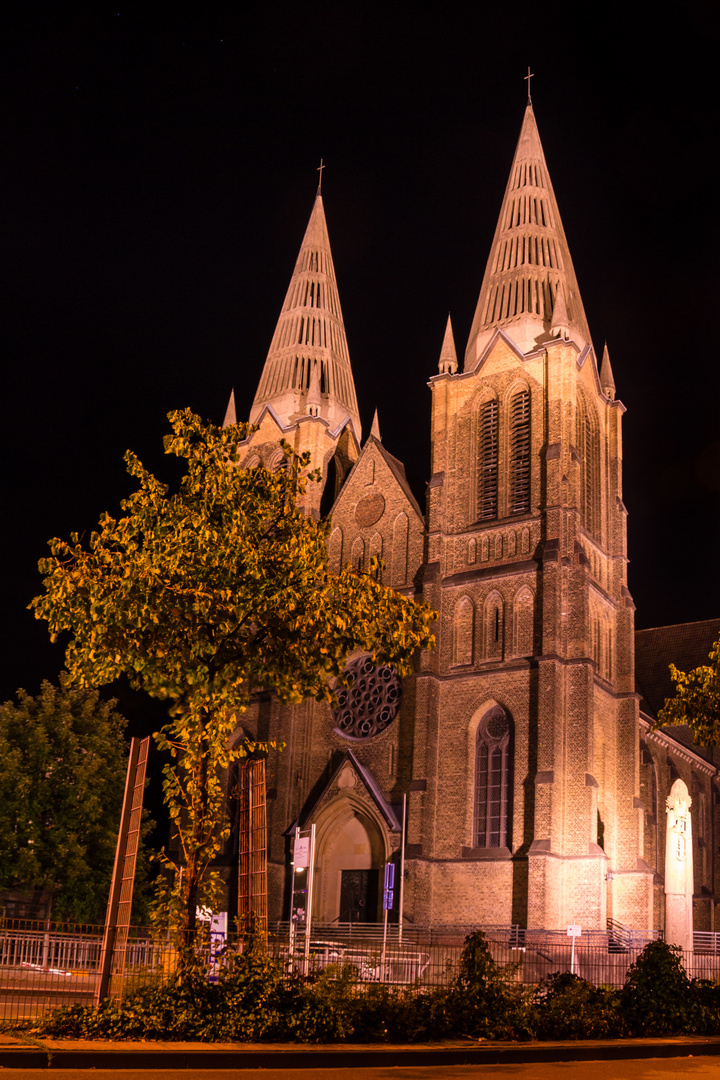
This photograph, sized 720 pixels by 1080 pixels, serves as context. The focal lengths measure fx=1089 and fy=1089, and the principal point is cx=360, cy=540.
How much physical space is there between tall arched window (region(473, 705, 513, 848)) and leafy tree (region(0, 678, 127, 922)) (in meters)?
13.4

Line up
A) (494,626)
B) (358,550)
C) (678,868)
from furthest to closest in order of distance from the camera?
(678,868) → (358,550) → (494,626)

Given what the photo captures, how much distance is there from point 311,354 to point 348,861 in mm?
27724

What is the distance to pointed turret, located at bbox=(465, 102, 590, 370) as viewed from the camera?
48.9 meters

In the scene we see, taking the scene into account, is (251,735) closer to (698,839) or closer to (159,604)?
(698,839)

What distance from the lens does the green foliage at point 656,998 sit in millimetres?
17375

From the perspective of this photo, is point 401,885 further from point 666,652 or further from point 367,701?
point 666,652

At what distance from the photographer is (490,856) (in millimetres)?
38875

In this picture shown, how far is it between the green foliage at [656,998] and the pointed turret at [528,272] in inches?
1305

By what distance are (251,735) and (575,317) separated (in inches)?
932

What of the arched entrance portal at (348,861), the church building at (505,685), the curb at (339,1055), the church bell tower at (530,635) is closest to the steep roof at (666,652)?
the church building at (505,685)

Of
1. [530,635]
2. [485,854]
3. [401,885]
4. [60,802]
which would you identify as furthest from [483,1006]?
[60,802]

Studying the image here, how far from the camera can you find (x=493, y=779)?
40.7m

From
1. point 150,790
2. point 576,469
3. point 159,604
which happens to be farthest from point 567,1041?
point 150,790


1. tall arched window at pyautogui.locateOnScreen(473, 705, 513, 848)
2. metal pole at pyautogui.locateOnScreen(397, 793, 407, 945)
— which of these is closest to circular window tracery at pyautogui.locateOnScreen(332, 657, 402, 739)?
tall arched window at pyautogui.locateOnScreen(473, 705, 513, 848)
